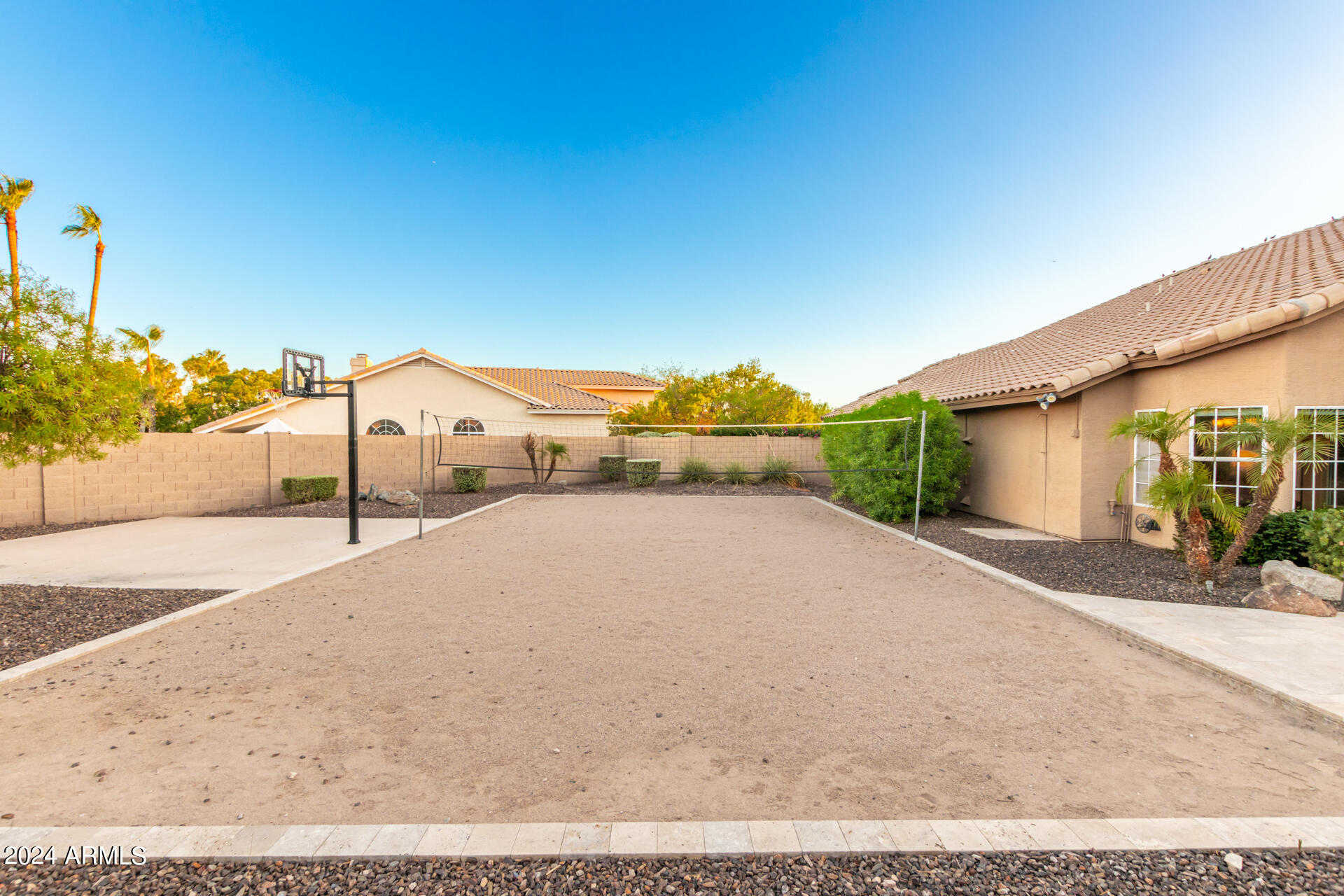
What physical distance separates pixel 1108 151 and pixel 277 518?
1980cm

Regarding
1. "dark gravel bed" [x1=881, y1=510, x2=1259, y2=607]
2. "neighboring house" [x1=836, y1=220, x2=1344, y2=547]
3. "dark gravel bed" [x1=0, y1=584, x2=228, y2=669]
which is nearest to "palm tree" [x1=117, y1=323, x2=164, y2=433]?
"dark gravel bed" [x1=0, y1=584, x2=228, y2=669]

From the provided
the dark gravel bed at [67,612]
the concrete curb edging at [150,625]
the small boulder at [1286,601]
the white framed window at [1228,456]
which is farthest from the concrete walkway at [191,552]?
the white framed window at [1228,456]

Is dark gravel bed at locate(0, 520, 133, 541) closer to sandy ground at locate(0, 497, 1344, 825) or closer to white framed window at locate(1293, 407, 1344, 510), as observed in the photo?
sandy ground at locate(0, 497, 1344, 825)

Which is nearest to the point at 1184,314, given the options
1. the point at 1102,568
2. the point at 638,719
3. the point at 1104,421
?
the point at 1104,421

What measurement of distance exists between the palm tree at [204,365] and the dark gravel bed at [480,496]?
1275 inches

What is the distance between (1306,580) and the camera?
5.41 m

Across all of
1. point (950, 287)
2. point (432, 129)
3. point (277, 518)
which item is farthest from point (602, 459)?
point (950, 287)

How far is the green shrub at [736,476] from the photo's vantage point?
18.8m

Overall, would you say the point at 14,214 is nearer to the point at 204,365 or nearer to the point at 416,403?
the point at 416,403

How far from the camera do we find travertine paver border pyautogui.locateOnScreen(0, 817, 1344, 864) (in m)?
2.20

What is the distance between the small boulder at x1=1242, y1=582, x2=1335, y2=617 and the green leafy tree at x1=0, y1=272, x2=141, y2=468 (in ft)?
40.7

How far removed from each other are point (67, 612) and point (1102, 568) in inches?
444

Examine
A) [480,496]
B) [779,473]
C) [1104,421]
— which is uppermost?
[1104,421]

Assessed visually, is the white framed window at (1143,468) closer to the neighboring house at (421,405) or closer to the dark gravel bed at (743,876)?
the dark gravel bed at (743,876)
